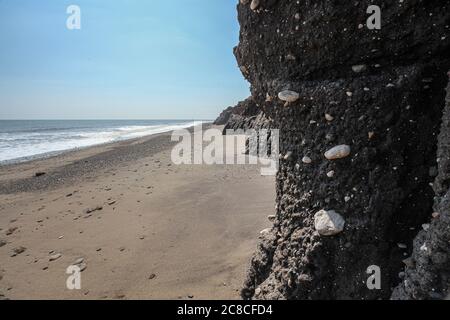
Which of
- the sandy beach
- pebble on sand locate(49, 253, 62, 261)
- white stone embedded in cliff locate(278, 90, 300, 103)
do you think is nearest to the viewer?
white stone embedded in cliff locate(278, 90, 300, 103)

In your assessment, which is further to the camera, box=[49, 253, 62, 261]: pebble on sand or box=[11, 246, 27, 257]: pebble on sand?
box=[11, 246, 27, 257]: pebble on sand

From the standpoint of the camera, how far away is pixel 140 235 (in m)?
5.13

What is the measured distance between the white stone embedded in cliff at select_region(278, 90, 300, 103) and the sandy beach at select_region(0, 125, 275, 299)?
2.20 m

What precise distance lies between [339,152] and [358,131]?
0.21 meters

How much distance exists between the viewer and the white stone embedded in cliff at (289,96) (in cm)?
244

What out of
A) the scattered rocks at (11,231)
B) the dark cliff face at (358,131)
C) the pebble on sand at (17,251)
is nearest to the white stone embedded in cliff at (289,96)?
the dark cliff face at (358,131)

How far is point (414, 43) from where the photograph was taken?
1.98 metres

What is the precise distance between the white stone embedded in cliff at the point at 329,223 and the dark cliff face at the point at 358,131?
0.13ft

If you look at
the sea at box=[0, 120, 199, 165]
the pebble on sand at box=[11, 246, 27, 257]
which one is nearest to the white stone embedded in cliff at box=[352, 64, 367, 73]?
the pebble on sand at box=[11, 246, 27, 257]

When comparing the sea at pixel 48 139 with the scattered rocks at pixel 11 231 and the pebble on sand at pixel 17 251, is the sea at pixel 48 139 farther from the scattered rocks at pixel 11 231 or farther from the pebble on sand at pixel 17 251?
the pebble on sand at pixel 17 251

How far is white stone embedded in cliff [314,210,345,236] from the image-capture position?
213 centimetres

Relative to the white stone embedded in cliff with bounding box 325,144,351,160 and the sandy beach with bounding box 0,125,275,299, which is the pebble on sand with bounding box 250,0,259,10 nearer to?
the white stone embedded in cliff with bounding box 325,144,351,160
